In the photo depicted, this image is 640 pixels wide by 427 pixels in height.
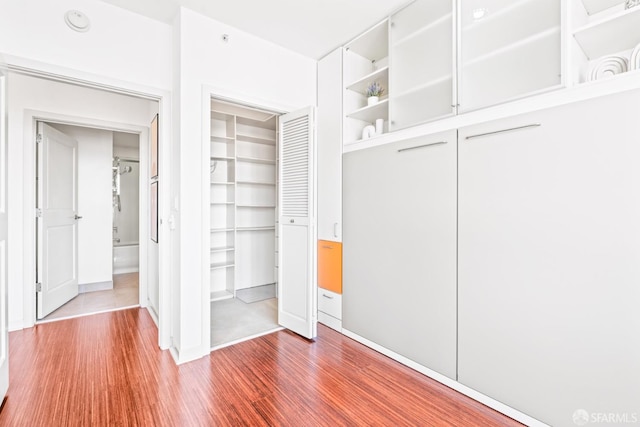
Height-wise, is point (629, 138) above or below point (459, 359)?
above

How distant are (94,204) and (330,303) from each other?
12.1 feet

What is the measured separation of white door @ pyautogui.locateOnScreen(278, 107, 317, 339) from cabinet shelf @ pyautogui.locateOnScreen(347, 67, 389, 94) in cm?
53

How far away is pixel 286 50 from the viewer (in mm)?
2908

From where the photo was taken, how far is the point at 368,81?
2.75 m

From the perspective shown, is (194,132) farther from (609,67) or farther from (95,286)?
(95,286)

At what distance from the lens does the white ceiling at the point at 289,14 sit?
224cm

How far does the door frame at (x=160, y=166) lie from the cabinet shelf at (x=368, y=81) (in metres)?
1.68

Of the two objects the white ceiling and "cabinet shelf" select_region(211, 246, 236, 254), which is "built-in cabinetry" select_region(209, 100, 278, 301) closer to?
"cabinet shelf" select_region(211, 246, 236, 254)

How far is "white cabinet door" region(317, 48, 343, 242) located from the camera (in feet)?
9.36

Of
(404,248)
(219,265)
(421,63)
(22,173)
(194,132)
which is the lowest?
(219,265)

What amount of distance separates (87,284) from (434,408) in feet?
15.2

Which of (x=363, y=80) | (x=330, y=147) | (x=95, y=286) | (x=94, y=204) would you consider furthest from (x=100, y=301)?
(x=363, y=80)

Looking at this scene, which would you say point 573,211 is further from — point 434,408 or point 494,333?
point 434,408

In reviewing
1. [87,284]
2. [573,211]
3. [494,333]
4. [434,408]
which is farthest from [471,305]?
[87,284]
